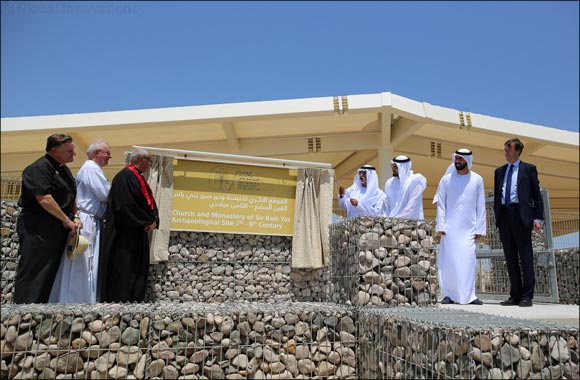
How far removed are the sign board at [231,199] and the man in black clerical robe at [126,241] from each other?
2.08 feet

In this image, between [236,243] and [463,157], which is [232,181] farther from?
[463,157]

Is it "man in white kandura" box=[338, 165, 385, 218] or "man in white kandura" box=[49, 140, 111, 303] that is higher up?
"man in white kandura" box=[338, 165, 385, 218]

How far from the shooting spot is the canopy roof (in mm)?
9531

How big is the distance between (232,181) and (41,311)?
294cm

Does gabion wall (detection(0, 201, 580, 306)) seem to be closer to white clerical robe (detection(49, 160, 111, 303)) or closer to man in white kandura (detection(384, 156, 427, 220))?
white clerical robe (detection(49, 160, 111, 303))

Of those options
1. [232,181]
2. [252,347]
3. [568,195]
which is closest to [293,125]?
[232,181]

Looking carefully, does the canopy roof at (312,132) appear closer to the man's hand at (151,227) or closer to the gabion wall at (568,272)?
the gabion wall at (568,272)

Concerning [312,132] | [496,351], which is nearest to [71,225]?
[496,351]

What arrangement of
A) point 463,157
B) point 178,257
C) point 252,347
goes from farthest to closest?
1. point 463,157
2. point 178,257
3. point 252,347

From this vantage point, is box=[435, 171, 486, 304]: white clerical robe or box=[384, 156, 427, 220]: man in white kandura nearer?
box=[435, 171, 486, 304]: white clerical robe

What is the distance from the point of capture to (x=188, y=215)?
5297 mm

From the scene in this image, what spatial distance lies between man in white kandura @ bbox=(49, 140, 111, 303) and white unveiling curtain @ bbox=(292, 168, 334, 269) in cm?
214

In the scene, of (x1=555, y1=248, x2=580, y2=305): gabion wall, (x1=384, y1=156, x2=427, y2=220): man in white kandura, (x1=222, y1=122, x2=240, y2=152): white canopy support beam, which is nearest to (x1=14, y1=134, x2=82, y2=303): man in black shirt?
(x1=384, y1=156, x2=427, y2=220): man in white kandura

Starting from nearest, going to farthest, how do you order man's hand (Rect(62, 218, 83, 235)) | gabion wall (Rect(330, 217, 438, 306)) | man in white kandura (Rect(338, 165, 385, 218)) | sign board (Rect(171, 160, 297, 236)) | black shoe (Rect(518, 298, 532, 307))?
gabion wall (Rect(330, 217, 438, 306))
man's hand (Rect(62, 218, 83, 235))
black shoe (Rect(518, 298, 532, 307))
sign board (Rect(171, 160, 297, 236))
man in white kandura (Rect(338, 165, 385, 218))
